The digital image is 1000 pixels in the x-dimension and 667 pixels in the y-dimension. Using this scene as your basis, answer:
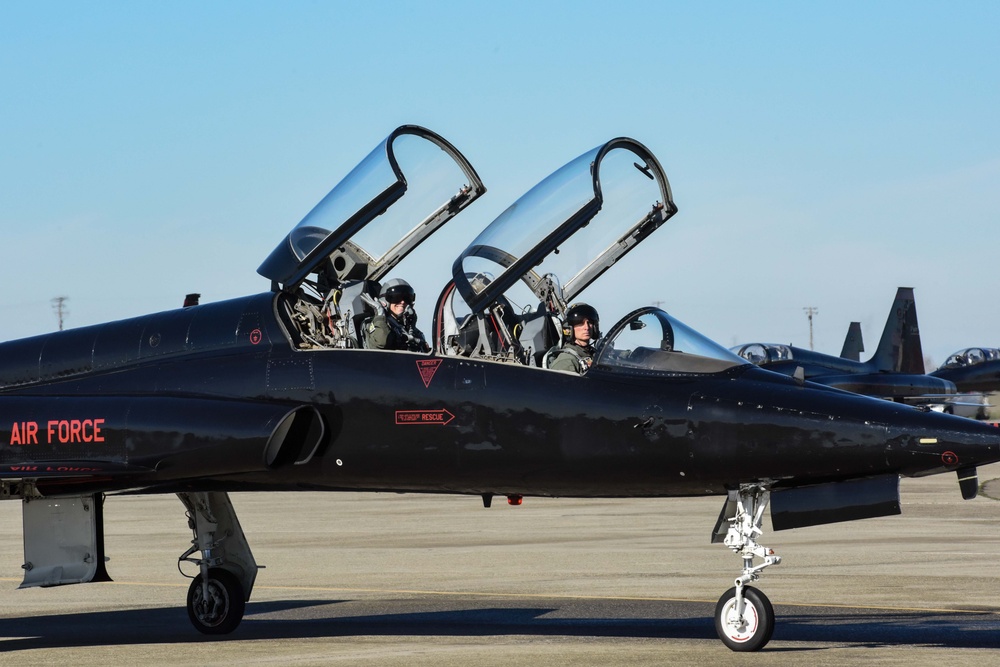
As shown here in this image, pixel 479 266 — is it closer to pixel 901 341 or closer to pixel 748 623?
pixel 748 623

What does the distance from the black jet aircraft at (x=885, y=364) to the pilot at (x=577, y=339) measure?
37745 millimetres

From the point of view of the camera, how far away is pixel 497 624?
12805mm

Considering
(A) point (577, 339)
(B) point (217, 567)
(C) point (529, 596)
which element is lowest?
(C) point (529, 596)

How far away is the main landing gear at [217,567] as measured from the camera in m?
12.6

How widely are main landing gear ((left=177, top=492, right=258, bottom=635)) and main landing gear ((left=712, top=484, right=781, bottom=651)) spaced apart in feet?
15.7

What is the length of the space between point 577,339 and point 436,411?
1287 millimetres

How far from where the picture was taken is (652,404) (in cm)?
999

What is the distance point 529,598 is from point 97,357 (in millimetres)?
5355

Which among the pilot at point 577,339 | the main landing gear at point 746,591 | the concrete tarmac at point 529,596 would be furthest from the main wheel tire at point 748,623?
the pilot at point 577,339

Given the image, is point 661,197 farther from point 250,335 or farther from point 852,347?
point 852,347

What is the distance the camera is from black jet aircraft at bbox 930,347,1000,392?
227 feet

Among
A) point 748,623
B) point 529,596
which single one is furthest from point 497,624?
point 748,623

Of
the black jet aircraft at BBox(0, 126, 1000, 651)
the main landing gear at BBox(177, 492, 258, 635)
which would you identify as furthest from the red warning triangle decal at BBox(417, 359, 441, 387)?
the main landing gear at BBox(177, 492, 258, 635)

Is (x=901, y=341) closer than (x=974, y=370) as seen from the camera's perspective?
Yes
